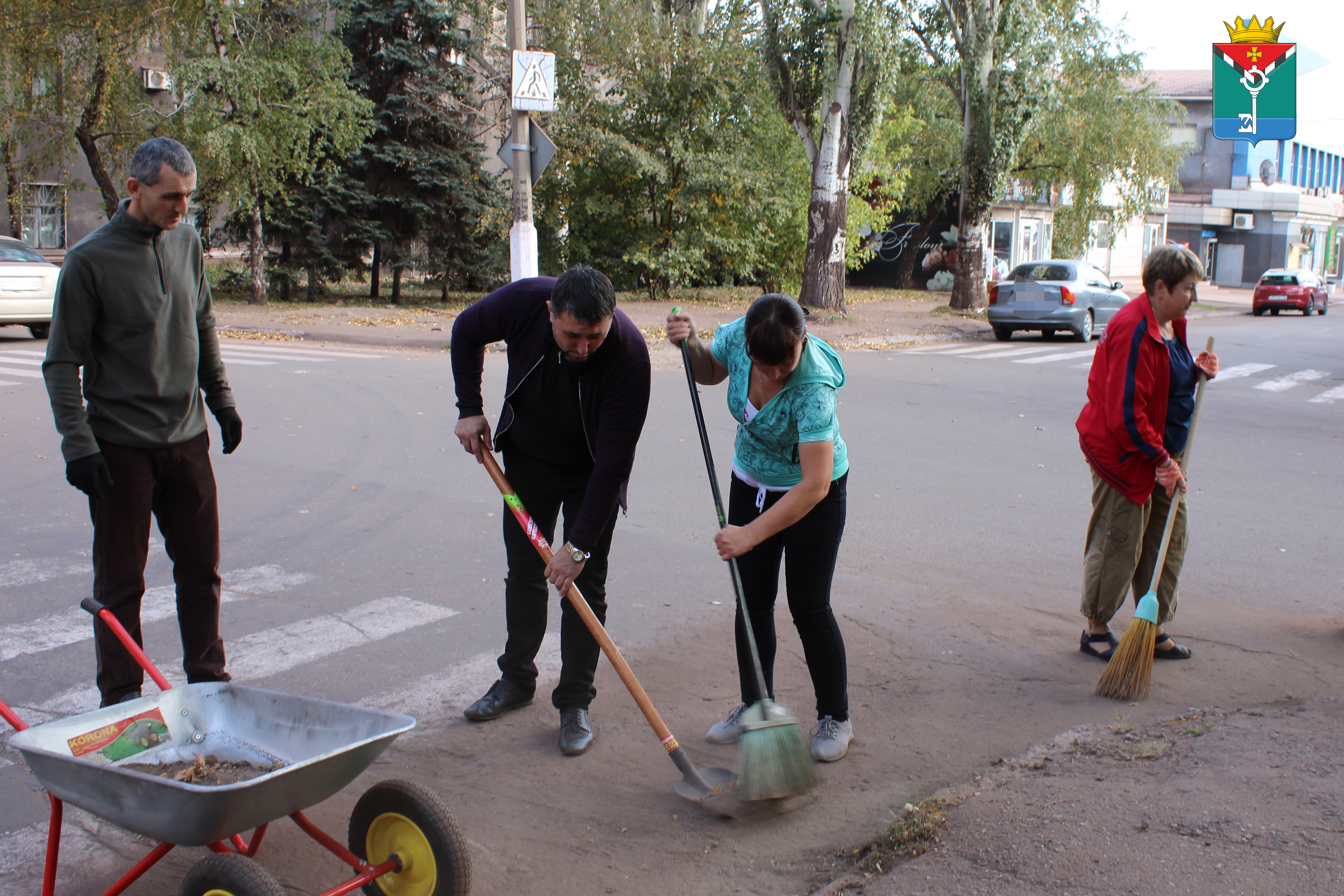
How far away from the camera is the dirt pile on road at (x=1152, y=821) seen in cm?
281

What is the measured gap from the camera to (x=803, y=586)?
3729mm

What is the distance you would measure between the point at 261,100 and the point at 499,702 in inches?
778

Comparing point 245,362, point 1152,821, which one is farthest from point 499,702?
point 245,362

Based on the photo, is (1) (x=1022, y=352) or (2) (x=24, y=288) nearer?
(2) (x=24, y=288)

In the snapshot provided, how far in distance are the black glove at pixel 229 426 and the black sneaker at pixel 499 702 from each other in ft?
4.28

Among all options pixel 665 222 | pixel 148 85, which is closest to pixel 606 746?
pixel 665 222

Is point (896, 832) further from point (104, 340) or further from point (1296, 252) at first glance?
point (1296, 252)

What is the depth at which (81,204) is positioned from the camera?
97.7 feet

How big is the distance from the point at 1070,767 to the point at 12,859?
3155 mm

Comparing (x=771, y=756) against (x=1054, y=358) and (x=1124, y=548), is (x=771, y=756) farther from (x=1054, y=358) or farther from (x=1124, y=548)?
(x=1054, y=358)

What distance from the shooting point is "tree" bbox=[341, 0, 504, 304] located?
23.5m

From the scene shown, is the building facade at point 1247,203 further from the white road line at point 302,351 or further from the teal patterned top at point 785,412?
the teal patterned top at point 785,412

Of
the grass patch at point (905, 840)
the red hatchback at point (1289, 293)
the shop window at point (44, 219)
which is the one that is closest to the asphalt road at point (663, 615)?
the grass patch at point (905, 840)

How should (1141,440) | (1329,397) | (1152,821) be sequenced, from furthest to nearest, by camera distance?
(1329,397)
(1141,440)
(1152,821)
